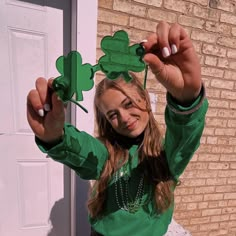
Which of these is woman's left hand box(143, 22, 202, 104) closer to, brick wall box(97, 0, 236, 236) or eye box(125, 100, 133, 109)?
eye box(125, 100, 133, 109)

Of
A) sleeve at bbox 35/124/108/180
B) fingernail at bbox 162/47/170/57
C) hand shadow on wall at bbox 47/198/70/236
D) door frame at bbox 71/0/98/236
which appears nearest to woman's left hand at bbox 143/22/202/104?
fingernail at bbox 162/47/170/57

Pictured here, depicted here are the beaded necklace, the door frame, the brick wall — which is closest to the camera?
the beaded necklace

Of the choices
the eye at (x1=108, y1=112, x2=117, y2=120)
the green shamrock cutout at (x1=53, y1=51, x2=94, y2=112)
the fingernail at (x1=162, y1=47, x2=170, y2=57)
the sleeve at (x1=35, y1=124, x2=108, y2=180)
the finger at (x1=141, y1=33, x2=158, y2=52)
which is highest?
the finger at (x1=141, y1=33, x2=158, y2=52)

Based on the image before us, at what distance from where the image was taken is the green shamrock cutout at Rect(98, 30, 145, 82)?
2.02 feet

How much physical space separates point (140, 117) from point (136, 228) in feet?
1.46

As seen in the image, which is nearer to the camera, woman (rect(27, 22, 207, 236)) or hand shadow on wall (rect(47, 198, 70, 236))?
woman (rect(27, 22, 207, 236))

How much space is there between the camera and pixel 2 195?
5.69 feet

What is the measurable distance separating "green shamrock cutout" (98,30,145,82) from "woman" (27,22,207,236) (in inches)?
1.6

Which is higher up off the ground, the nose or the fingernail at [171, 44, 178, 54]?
the fingernail at [171, 44, 178, 54]

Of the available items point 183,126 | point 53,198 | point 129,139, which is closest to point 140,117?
point 129,139

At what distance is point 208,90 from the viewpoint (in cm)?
207

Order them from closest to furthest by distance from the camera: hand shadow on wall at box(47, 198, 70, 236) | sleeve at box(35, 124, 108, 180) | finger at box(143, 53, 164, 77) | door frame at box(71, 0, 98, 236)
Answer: finger at box(143, 53, 164, 77)
sleeve at box(35, 124, 108, 180)
door frame at box(71, 0, 98, 236)
hand shadow on wall at box(47, 198, 70, 236)

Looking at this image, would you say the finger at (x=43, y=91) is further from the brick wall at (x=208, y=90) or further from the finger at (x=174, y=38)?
the brick wall at (x=208, y=90)

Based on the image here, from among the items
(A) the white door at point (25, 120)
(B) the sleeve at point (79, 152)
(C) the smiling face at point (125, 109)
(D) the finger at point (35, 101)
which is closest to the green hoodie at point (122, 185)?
(B) the sleeve at point (79, 152)
